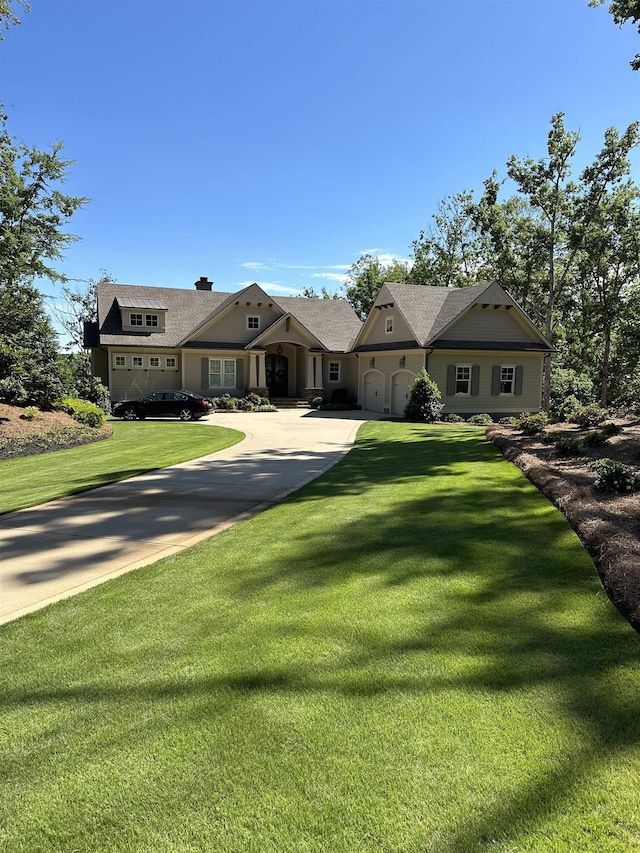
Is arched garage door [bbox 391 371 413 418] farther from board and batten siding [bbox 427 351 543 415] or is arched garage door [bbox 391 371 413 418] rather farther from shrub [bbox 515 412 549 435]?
shrub [bbox 515 412 549 435]

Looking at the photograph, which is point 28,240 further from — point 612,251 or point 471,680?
point 612,251

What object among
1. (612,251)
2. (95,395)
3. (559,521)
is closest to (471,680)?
(559,521)

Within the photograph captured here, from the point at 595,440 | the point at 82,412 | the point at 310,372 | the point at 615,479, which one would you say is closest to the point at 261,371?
the point at 310,372

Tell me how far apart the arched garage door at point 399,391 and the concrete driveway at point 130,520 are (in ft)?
50.7

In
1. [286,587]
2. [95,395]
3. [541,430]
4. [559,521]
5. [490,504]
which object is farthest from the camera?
[95,395]

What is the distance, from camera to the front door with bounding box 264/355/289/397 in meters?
35.9

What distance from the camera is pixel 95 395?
27.2 m

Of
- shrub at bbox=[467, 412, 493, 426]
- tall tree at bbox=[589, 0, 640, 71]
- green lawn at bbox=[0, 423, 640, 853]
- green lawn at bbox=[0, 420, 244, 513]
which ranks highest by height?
tall tree at bbox=[589, 0, 640, 71]

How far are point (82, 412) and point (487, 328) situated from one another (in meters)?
20.3

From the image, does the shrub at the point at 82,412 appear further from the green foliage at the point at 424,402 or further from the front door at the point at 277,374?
the front door at the point at 277,374

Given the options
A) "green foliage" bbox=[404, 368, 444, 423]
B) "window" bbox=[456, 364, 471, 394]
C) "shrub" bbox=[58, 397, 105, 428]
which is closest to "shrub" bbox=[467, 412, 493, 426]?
"green foliage" bbox=[404, 368, 444, 423]

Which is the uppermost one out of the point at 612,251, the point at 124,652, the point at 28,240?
the point at 612,251

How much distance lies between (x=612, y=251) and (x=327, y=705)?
36.8 metres

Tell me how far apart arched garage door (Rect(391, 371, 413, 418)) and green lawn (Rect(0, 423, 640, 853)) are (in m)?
23.1
